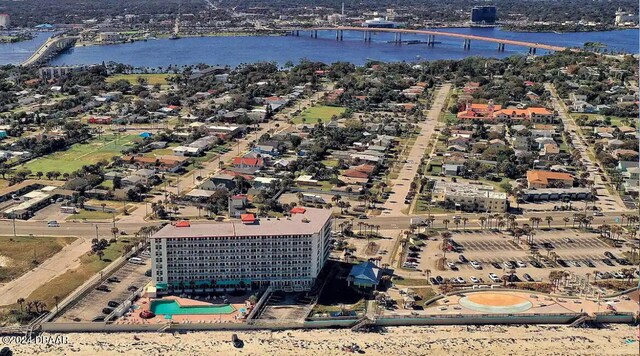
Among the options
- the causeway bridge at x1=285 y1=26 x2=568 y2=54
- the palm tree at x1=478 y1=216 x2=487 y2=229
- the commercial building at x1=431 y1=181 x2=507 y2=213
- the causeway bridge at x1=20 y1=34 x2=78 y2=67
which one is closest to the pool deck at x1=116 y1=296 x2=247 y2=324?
the palm tree at x1=478 y1=216 x2=487 y2=229

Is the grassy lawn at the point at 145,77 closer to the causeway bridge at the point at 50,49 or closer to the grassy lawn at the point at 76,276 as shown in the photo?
the causeway bridge at the point at 50,49

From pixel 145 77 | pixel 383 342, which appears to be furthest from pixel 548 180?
pixel 145 77

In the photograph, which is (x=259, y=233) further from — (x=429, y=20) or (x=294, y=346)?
(x=429, y=20)

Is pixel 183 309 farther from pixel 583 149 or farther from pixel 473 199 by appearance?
pixel 583 149

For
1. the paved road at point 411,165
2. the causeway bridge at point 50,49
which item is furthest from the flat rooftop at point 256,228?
the causeway bridge at point 50,49

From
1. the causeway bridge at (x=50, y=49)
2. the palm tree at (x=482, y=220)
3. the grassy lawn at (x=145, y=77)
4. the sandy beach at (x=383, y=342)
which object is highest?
the causeway bridge at (x=50, y=49)

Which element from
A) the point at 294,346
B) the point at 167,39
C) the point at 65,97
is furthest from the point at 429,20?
the point at 294,346
